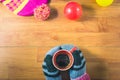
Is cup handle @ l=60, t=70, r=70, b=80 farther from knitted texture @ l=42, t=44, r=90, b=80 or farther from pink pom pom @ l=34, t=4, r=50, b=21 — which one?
pink pom pom @ l=34, t=4, r=50, b=21

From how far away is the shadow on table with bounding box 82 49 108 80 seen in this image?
4.04ft

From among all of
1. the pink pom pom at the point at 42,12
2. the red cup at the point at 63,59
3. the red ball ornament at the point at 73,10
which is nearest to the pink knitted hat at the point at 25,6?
the pink pom pom at the point at 42,12

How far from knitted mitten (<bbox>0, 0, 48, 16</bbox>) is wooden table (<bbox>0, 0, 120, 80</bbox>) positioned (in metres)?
0.03

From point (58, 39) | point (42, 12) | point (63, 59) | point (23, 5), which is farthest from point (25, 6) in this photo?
point (63, 59)

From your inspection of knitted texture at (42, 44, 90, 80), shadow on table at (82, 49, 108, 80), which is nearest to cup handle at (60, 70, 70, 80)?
knitted texture at (42, 44, 90, 80)

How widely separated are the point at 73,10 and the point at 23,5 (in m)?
0.32

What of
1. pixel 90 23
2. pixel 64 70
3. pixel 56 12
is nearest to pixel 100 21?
pixel 90 23

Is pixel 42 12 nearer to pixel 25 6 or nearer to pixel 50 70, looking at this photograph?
pixel 25 6

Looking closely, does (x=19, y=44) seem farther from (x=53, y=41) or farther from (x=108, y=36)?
(x=108, y=36)

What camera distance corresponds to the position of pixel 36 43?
130 cm

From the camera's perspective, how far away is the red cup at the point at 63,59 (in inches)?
44.8

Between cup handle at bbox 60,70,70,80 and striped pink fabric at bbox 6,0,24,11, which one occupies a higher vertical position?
striped pink fabric at bbox 6,0,24,11

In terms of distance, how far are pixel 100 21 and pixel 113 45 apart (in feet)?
0.54

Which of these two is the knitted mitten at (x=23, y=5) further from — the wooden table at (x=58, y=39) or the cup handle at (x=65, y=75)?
the cup handle at (x=65, y=75)
